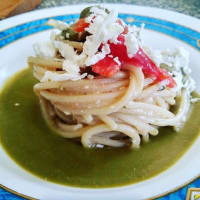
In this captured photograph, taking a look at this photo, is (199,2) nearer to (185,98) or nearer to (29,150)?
(185,98)

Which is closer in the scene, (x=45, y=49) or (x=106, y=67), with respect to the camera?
(x=106, y=67)

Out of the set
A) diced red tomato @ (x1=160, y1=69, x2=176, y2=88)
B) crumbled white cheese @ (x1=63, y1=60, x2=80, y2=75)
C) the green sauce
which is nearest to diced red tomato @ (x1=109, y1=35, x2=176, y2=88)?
diced red tomato @ (x1=160, y1=69, x2=176, y2=88)

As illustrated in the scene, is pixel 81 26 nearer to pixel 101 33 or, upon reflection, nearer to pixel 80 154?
pixel 101 33

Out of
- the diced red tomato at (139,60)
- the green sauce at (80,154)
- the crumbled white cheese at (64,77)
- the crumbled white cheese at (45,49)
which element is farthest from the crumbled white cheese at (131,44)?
the green sauce at (80,154)

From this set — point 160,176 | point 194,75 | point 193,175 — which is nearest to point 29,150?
point 160,176

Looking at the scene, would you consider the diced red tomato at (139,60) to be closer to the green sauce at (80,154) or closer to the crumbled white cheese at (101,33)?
the crumbled white cheese at (101,33)

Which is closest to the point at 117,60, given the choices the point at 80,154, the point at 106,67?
the point at 106,67
